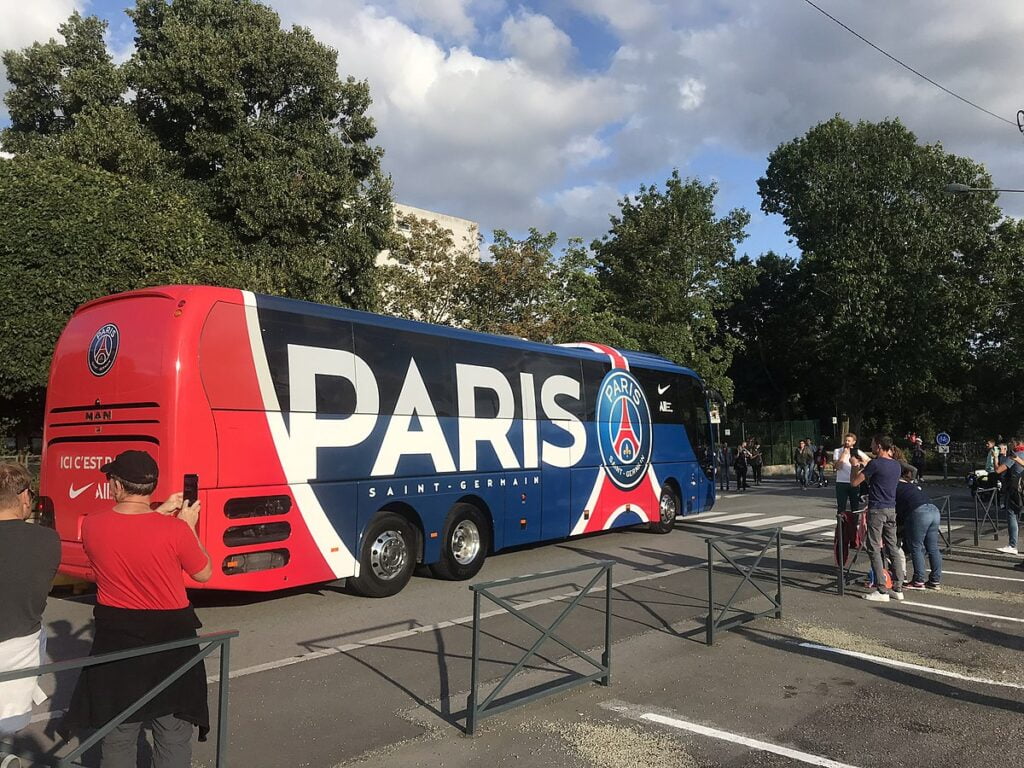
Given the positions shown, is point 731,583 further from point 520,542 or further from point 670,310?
point 670,310

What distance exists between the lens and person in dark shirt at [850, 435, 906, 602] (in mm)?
8727

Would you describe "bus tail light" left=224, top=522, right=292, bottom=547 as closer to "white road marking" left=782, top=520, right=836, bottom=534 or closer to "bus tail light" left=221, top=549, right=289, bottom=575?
"bus tail light" left=221, top=549, right=289, bottom=575

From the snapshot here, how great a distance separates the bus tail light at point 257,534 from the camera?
7344mm

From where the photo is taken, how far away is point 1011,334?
36.2 metres

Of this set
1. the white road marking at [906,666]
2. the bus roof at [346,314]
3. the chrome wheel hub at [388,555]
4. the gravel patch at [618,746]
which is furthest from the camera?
the chrome wheel hub at [388,555]

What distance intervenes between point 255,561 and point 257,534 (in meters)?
0.26

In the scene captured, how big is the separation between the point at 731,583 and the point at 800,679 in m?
3.63

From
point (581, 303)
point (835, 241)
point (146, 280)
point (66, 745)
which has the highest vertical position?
point (835, 241)

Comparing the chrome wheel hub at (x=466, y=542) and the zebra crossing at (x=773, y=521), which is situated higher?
the chrome wheel hub at (x=466, y=542)

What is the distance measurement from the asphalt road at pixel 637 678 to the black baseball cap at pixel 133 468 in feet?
6.83

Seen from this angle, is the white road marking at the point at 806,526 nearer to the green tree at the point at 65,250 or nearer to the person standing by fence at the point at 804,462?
the person standing by fence at the point at 804,462

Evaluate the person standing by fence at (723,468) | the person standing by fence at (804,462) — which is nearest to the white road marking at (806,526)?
the person standing by fence at (723,468)

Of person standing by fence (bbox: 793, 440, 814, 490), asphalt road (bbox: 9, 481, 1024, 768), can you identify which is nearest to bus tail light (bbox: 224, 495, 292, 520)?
asphalt road (bbox: 9, 481, 1024, 768)

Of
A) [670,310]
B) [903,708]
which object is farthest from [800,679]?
[670,310]
